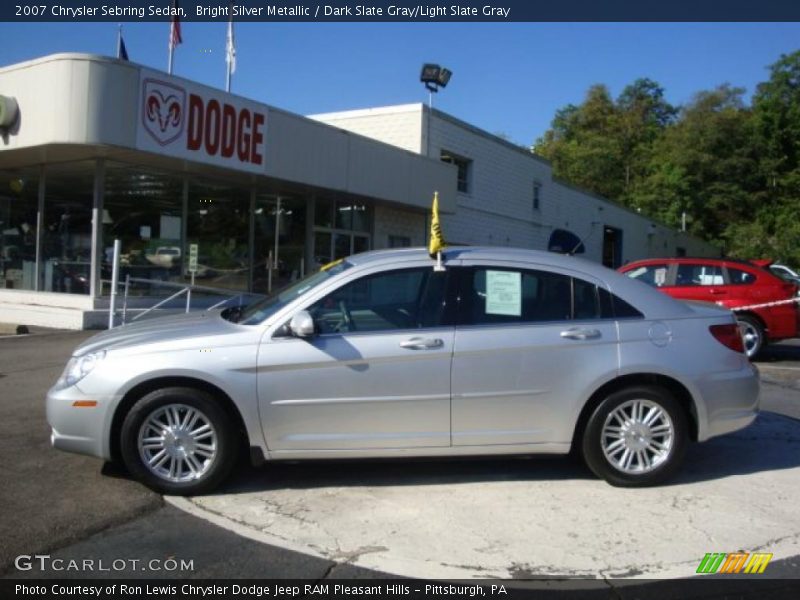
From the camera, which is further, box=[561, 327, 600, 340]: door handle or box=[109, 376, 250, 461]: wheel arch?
box=[561, 327, 600, 340]: door handle

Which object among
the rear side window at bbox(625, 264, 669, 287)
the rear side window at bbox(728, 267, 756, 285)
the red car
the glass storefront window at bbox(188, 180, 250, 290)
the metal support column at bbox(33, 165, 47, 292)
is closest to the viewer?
the red car

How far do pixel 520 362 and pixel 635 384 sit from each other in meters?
0.86

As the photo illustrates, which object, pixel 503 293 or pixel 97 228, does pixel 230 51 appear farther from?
pixel 503 293

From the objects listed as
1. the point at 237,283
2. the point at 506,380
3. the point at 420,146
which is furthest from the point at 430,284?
the point at 420,146

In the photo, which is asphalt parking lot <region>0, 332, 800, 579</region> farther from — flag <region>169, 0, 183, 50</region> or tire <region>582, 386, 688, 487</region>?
flag <region>169, 0, 183, 50</region>

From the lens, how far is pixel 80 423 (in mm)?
4727

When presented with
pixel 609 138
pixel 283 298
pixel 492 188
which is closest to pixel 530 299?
pixel 283 298

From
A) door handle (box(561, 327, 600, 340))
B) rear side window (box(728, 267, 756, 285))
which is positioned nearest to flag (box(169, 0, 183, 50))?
rear side window (box(728, 267, 756, 285))

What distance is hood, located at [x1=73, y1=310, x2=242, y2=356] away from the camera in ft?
15.9

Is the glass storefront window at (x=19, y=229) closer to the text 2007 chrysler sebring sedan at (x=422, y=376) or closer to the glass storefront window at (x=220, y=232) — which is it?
the glass storefront window at (x=220, y=232)

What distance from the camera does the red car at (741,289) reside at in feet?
37.8

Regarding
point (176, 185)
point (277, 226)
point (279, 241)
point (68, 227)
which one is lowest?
point (68, 227)

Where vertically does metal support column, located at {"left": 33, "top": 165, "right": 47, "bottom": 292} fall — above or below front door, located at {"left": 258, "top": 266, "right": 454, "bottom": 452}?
above

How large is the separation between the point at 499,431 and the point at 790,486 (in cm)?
219
